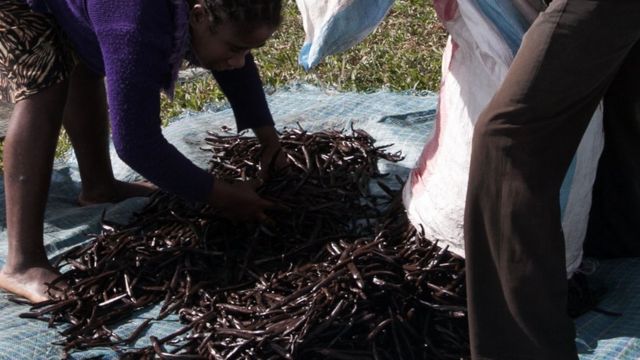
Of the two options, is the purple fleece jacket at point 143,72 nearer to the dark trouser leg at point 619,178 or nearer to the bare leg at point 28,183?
the bare leg at point 28,183

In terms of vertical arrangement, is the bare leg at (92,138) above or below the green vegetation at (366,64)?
above

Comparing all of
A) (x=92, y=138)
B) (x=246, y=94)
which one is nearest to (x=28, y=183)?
(x=92, y=138)

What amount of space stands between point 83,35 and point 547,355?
1.75m

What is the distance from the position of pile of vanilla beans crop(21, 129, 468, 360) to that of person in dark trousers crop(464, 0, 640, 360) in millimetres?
346

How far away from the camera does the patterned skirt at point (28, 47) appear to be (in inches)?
137

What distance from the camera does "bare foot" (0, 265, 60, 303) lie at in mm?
3441

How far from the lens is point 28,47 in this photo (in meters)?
3.47

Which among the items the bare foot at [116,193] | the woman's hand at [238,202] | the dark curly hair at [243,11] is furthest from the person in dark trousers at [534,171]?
the bare foot at [116,193]

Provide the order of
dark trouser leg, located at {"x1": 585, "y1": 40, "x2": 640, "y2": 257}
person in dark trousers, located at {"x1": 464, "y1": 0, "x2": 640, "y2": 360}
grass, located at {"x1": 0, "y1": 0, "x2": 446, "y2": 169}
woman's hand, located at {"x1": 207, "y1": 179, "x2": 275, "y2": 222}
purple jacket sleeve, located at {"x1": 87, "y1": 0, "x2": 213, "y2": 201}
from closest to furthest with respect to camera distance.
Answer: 1. person in dark trousers, located at {"x1": 464, "y1": 0, "x2": 640, "y2": 360}
2. purple jacket sleeve, located at {"x1": 87, "y1": 0, "x2": 213, "y2": 201}
3. dark trouser leg, located at {"x1": 585, "y1": 40, "x2": 640, "y2": 257}
4. woman's hand, located at {"x1": 207, "y1": 179, "x2": 275, "y2": 222}
5. grass, located at {"x1": 0, "y1": 0, "x2": 446, "y2": 169}

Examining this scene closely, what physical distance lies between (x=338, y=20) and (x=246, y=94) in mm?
756

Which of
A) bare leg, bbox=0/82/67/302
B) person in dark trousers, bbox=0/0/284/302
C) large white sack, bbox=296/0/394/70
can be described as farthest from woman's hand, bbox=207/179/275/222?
bare leg, bbox=0/82/67/302

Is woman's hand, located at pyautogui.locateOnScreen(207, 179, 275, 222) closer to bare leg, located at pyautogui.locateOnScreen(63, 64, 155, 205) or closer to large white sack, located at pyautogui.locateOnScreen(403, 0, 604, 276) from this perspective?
large white sack, located at pyautogui.locateOnScreen(403, 0, 604, 276)

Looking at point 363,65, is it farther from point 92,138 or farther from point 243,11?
point 243,11

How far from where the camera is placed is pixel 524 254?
2605 millimetres
